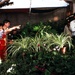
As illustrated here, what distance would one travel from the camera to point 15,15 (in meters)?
15.9

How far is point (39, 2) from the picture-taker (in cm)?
1320

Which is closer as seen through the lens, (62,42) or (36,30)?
(62,42)

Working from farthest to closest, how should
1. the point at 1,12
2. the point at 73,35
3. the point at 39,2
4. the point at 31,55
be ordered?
the point at 1,12 < the point at 39,2 < the point at 73,35 < the point at 31,55

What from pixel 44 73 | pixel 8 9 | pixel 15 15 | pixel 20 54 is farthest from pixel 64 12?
pixel 44 73

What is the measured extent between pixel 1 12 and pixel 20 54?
507 centimetres

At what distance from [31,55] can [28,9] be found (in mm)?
3846

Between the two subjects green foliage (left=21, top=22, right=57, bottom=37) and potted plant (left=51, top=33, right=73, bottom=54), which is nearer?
potted plant (left=51, top=33, right=73, bottom=54)

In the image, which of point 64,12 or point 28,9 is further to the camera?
point 64,12

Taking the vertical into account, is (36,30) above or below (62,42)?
below

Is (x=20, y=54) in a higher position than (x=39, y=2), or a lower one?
lower

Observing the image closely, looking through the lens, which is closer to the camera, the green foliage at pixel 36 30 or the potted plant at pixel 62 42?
the potted plant at pixel 62 42

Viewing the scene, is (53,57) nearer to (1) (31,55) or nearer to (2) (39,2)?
(1) (31,55)

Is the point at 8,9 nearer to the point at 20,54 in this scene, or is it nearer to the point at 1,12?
the point at 1,12

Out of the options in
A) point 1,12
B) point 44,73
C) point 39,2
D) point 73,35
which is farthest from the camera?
point 1,12
